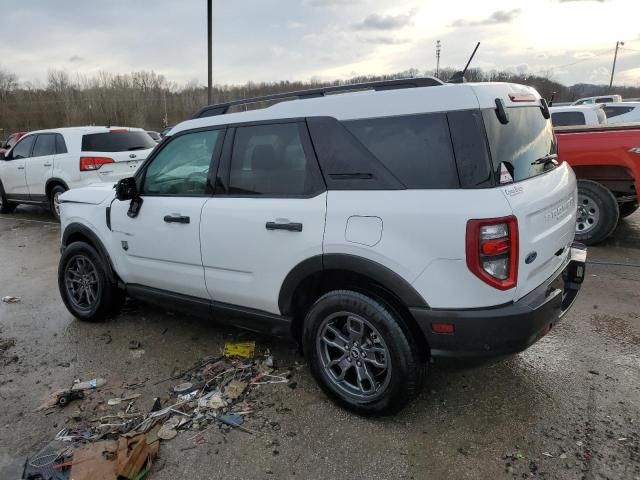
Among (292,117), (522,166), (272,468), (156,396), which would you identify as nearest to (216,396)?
(156,396)

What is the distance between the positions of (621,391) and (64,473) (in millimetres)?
3324

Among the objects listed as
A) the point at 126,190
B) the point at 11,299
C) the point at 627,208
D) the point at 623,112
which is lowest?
the point at 11,299

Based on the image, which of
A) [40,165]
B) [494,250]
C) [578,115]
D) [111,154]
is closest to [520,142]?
[494,250]

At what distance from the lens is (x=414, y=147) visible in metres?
2.59

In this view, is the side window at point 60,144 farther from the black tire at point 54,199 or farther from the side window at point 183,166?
the side window at point 183,166

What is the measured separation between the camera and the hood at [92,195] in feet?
14.1

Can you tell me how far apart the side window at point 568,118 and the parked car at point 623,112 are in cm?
387

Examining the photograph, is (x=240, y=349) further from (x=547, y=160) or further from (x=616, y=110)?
(x=616, y=110)

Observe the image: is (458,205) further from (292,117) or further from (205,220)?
(205,220)

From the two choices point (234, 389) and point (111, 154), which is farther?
point (111, 154)

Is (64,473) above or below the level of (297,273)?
below

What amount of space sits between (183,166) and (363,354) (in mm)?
1970

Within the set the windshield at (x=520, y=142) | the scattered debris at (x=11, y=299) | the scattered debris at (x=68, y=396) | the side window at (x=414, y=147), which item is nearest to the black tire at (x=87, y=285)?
the scattered debris at (x=11, y=299)

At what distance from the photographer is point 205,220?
133 inches
